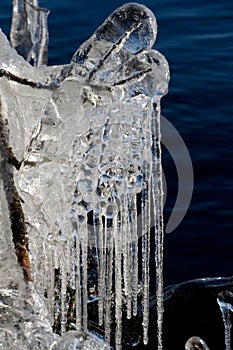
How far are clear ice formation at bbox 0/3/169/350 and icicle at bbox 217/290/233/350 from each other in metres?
1.50

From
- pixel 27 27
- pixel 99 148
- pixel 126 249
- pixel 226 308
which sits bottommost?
pixel 226 308

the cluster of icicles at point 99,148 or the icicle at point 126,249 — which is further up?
the cluster of icicles at point 99,148

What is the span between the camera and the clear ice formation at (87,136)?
3266mm

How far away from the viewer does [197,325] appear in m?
5.24

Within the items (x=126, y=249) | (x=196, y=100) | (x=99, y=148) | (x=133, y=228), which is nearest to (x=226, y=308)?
(x=126, y=249)

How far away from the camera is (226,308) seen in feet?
17.0

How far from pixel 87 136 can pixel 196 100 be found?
528 centimetres

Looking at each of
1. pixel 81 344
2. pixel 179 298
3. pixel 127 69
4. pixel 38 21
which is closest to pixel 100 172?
pixel 127 69

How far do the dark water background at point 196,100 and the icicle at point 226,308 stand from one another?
39.8 inches

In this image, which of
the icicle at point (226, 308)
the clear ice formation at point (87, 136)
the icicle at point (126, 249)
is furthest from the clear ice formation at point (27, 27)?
the clear ice formation at point (87, 136)

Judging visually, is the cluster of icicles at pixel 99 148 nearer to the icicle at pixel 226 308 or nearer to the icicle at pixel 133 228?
the icicle at pixel 133 228

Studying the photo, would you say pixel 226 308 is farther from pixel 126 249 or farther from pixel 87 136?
pixel 87 136

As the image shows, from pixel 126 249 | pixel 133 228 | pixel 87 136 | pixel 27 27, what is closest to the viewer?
pixel 87 136

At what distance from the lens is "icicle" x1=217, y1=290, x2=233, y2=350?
5.14 m
